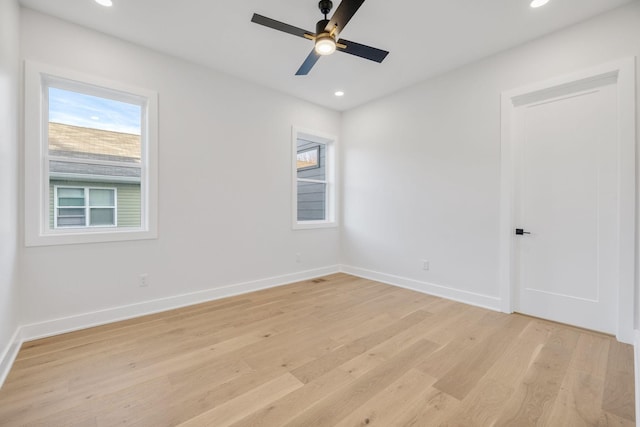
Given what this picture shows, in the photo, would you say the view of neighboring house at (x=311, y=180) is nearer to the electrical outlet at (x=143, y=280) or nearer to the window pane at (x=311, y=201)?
the window pane at (x=311, y=201)

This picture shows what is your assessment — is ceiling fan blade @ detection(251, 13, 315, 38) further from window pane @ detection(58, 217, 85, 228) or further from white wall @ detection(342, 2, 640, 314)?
window pane @ detection(58, 217, 85, 228)

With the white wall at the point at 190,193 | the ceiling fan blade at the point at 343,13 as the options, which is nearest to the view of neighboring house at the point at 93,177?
the white wall at the point at 190,193

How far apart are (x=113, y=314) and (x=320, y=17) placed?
11.5 ft

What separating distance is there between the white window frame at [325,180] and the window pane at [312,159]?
0.24 ft

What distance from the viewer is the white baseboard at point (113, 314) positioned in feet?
7.31

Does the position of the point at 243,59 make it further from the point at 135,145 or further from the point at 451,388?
the point at 451,388

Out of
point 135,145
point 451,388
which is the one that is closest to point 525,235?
point 451,388

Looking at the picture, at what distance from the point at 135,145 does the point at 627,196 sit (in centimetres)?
472

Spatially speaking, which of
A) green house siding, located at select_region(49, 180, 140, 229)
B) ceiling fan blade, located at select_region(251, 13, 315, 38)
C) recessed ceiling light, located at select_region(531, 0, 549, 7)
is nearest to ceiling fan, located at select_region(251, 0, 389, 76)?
ceiling fan blade, located at select_region(251, 13, 315, 38)

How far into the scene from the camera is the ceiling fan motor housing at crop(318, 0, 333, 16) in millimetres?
2286

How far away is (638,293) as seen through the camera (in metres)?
2.34

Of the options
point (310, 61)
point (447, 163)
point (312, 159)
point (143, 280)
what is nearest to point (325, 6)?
point (310, 61)

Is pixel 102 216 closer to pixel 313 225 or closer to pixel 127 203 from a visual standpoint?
pixel 127 203

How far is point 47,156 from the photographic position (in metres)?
2.58
